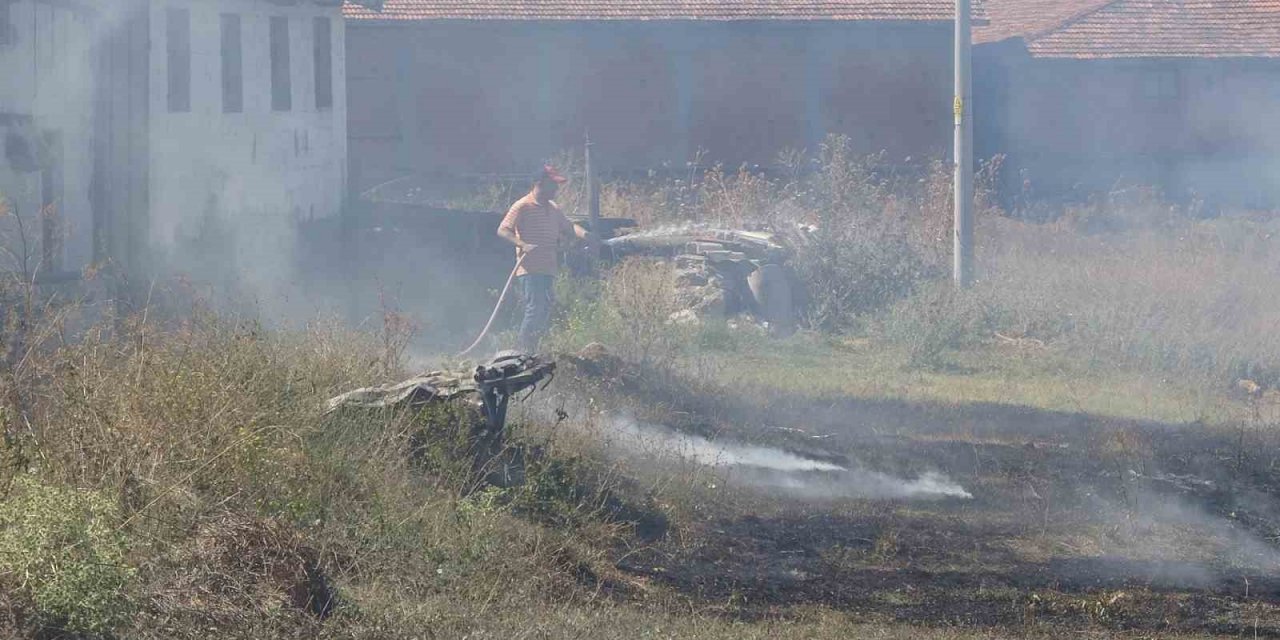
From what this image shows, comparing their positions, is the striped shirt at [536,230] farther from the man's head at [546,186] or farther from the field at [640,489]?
the field at [640,489]

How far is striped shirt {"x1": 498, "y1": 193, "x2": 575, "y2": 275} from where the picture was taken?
41.3 ft

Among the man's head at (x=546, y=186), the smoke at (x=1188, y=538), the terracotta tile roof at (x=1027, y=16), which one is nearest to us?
the smoke at (x=1188, y=538)

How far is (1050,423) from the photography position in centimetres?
1036

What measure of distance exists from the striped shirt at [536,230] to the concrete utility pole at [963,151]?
14.2 feet

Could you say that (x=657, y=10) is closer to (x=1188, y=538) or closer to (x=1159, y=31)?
(x=1159, y=31)

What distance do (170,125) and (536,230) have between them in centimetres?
480

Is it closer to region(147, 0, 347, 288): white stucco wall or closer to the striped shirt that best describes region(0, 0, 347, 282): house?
region(147, 0, 347, 288): white stucco wall

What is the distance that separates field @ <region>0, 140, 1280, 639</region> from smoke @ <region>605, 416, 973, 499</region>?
32 millimetres

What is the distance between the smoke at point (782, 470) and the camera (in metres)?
8.45

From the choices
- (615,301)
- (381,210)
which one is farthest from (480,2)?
(615,301)

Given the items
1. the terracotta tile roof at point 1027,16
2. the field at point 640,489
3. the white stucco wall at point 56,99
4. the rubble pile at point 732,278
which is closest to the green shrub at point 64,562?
the field at point 640,489

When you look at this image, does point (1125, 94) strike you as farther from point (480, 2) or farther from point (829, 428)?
point (829, 428)

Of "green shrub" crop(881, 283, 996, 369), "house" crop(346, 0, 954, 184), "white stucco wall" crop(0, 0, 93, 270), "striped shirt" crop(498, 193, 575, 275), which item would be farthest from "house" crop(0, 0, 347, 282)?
"house" crop(346, 0, 954, 184)

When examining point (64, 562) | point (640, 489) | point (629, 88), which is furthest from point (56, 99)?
point (629, 88)
